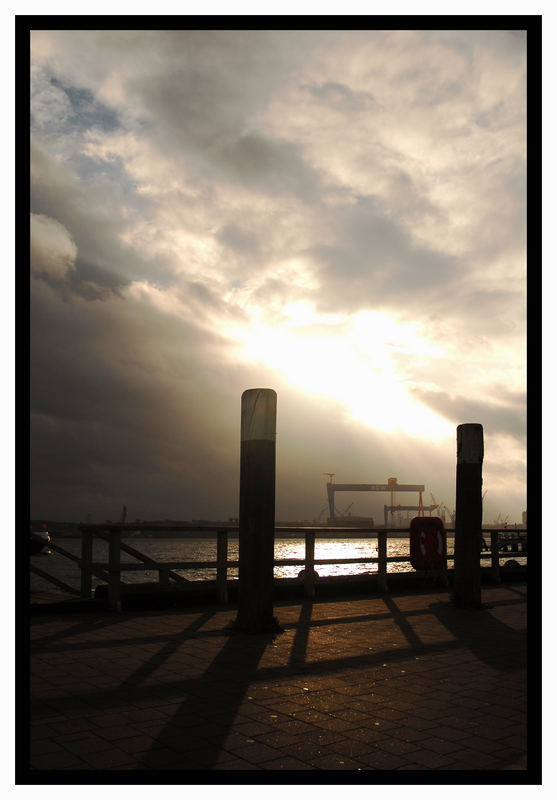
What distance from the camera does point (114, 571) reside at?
9.38 m

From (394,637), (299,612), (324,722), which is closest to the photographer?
(324,722)

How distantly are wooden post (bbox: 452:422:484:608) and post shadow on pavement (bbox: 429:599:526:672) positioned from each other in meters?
0.30

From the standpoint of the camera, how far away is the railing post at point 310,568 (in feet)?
37.3

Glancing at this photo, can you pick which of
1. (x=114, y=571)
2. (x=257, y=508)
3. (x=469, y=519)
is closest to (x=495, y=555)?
(x=469, y=519)

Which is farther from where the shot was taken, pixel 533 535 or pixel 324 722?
pixel 324 722

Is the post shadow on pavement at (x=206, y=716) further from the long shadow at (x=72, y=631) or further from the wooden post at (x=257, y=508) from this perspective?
the long shadow at (x=72, y=631)

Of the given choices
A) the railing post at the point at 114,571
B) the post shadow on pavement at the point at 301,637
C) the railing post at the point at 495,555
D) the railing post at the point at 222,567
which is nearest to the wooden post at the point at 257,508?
the post shadow on pavement at the point at 301,637

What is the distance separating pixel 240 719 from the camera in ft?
16.0

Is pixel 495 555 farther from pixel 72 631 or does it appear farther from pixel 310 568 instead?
pixel 72 631

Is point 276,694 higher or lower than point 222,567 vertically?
lower

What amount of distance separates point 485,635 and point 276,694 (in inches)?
159
